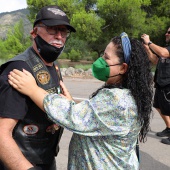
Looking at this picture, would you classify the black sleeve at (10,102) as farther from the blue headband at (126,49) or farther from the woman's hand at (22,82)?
the blue headband at (126,49)

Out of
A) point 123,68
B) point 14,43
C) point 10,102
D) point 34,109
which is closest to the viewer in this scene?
point 10,102

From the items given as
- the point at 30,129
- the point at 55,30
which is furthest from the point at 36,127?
the point at 55,30

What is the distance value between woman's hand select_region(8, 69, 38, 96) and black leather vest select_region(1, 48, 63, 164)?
0.29ft

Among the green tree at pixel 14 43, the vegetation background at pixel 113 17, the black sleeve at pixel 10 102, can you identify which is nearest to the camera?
Result: the black sleeve at pixel 10 102

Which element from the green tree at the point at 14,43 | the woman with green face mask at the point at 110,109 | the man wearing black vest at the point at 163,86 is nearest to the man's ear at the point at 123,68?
the woman with green face mask at the point at 110,109

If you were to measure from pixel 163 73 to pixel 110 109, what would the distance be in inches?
130

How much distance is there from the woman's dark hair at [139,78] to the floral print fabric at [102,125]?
2.2 inches

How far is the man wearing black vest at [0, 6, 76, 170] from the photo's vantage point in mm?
1368

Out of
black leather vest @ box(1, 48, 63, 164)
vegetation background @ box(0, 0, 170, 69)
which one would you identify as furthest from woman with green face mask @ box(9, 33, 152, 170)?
vegetation background @ box(0, 0, 170, 69)

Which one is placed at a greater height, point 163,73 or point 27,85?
point 27,85

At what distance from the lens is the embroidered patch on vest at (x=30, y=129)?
59.9 inches

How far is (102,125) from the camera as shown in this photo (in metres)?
1.44

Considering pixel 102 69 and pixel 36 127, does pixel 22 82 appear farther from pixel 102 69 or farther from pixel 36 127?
pixel 102 69

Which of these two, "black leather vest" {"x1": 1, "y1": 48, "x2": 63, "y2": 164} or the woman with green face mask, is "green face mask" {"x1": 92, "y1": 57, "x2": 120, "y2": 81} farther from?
"black leather vest" {"x1": 1, "y1": 48, "x2": 63, "y2": 164}
